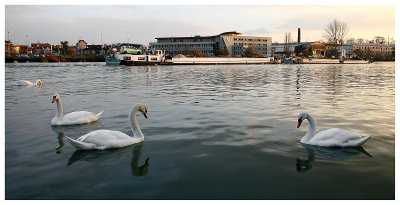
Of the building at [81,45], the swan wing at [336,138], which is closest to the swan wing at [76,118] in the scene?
the swan wing at [336,138]

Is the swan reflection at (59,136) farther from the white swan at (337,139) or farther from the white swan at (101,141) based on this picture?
the white swan at (337,139)

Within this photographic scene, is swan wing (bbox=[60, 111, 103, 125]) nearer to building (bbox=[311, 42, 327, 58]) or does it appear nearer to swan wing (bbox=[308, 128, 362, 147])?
swan wing (bbox=[308, 128, 362, 147])

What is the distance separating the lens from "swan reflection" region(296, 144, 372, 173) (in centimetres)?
562

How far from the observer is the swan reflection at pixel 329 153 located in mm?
5625

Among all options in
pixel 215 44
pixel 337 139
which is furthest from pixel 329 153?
pixel 215 44

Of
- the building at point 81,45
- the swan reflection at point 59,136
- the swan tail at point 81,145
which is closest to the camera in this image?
the swan tail at point 81,145

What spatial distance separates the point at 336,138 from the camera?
6426 mm

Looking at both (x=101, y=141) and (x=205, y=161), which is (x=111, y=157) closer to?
(x=101, y=141)

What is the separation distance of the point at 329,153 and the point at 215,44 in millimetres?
130857

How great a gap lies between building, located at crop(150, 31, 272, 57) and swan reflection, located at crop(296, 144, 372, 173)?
122574mm

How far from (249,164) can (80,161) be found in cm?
318

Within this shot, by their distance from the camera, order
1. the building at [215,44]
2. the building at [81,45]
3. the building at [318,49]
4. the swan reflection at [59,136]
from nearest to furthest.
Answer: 1. the swan reflection at [59,136]
2. the building at [318,49]
3. the building at [215,44]
4. the building at [81,45]

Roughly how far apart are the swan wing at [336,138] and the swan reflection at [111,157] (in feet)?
11.8

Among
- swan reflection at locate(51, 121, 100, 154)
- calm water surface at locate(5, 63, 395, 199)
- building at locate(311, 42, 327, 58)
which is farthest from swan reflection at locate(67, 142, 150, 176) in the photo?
building at locate(311, 42, 327, 58)
